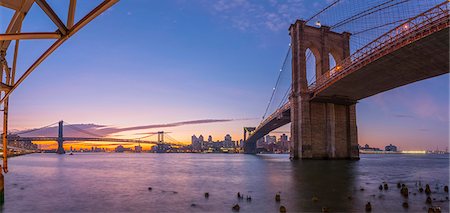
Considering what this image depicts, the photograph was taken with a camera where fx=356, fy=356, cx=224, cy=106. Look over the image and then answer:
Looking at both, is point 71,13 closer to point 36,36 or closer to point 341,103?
point 36,36

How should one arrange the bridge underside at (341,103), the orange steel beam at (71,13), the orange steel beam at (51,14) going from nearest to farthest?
the orange steel beam at (51,14) < the orange steel beam at (71,13) < the bridge underside at (341,103)

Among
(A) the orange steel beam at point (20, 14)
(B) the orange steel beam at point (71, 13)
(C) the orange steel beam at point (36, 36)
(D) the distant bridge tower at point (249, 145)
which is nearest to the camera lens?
(B) the orange steel beam at point (71, 13)

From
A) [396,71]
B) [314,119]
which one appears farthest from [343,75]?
[314,119]

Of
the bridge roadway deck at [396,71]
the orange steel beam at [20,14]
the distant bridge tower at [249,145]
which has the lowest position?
the distant bridge tower at [249,145]

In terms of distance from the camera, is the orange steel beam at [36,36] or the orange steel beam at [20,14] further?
the orange steel beam at [20,14]

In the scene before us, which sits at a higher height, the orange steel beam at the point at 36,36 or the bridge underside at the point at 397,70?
the bridge underside at the point at 397,70

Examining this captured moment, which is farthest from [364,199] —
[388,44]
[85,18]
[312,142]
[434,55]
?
[312,142]

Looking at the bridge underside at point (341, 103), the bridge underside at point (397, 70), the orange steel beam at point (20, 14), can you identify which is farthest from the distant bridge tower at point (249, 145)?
the orange steel beam at point (20, 14)

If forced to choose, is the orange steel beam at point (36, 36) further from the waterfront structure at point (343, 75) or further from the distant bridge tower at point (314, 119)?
the distant bridge tower at point (314, 119)
